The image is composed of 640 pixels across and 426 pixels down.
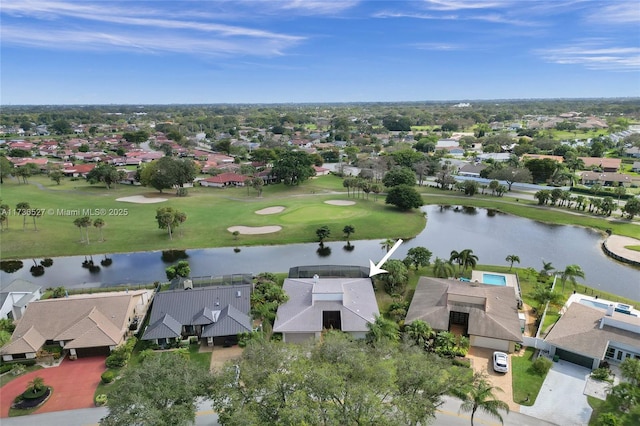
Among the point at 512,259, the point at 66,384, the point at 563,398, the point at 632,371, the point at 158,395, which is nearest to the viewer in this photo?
the point at 158,395

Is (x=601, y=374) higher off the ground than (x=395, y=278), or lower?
lower

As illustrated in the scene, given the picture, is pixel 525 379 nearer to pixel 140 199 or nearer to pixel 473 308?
pixel 473 308

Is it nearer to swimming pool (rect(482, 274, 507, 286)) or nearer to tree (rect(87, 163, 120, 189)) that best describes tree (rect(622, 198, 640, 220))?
swimming pool (rect(482, 274, 507, 286))

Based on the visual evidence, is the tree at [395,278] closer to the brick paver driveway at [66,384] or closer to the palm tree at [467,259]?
the palm tree at [467,259]

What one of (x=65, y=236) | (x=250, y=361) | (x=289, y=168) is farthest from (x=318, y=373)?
(x=289, y=168)

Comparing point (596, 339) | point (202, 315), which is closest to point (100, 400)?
point (202, 315)

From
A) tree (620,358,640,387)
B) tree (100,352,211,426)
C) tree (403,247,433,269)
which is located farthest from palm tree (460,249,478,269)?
→ tree (100,352,211,426)
